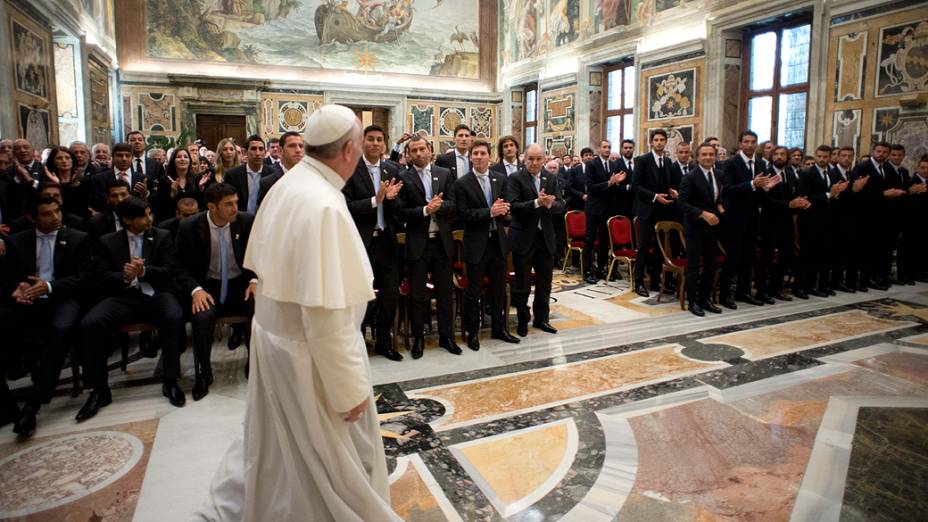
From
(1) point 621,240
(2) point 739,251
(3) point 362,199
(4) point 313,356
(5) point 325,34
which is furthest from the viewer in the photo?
(5) point 325,34

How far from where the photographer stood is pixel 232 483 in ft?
7.55

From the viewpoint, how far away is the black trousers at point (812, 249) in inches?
284

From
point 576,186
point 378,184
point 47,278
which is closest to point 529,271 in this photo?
point 378,184

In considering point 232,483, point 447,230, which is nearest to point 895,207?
point 447,230

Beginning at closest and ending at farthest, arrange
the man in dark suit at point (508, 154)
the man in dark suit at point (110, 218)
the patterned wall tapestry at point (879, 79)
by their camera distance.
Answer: the man in dark suit at point (110, 218) < the man in dark suit at point (508, 154) < the patterned wall tapestry at point (879, 79)

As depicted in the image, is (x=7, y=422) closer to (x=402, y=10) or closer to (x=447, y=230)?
(x=447, y=230)

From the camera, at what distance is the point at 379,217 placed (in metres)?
4.88

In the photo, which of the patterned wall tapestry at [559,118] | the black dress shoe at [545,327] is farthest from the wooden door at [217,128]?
the black dress shoe at [545,327]

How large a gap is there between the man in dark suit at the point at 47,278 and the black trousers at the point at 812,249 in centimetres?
765

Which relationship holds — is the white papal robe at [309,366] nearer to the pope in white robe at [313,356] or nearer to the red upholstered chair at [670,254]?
the pope in white robe at [313,356]

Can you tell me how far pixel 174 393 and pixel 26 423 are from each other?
822mm

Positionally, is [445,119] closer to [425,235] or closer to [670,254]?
[670,254]

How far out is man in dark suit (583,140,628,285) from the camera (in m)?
8.34

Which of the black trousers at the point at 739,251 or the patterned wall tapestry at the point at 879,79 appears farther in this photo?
the patterned wall tapestry at the point at 879,79
